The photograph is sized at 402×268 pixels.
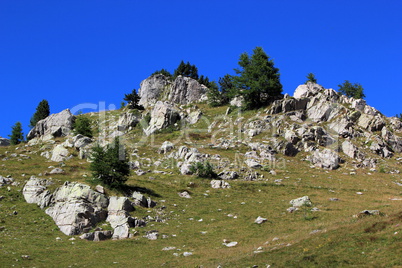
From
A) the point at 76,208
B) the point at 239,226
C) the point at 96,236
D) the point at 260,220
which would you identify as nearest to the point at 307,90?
the point at 260,220

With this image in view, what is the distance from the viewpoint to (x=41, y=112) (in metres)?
132

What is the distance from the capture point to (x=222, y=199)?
5172 centimetres

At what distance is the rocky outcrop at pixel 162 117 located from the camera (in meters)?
99.9

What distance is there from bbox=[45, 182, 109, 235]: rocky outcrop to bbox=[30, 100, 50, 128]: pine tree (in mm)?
95355

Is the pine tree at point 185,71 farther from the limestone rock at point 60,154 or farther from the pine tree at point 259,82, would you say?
the limestone rock at point 60,154

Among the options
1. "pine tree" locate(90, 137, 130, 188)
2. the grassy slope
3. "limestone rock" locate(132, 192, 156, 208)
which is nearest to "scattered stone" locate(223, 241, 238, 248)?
the grassy slope

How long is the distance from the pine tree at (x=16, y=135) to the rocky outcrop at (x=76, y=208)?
8009 cm

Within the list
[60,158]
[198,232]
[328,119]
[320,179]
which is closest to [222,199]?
[198,232]

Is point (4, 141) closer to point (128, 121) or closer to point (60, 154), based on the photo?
point (128, 121)

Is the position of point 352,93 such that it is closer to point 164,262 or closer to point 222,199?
point 222,199

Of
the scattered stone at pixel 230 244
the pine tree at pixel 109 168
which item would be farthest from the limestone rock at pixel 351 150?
the scattered stone at pixel 230 244

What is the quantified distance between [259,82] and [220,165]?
36.0 meters

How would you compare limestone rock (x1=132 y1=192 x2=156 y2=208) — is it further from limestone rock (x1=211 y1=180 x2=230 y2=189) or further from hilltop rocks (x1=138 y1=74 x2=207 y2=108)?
hilltop rocks (x1=138 y1=74 x2=207 y2=108)

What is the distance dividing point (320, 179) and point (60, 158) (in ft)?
165
